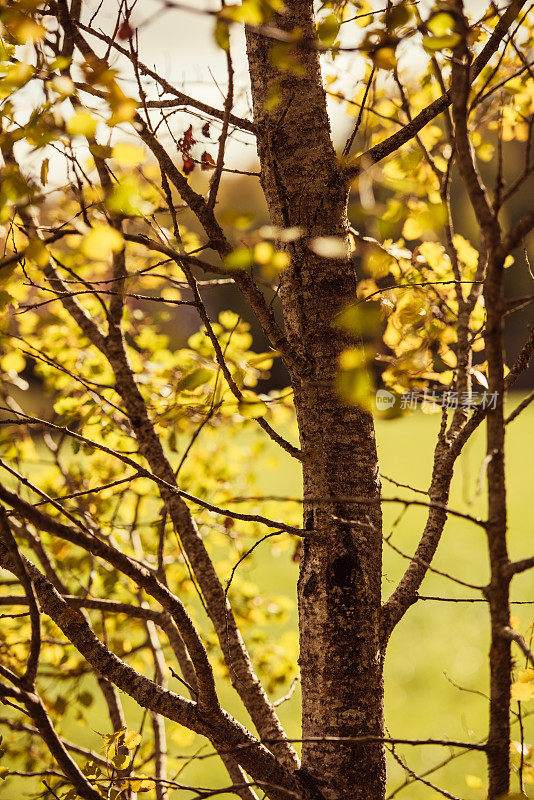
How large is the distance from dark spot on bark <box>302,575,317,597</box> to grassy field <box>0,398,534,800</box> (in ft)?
1.09

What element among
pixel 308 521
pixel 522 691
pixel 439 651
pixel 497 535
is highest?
pixel 439 651

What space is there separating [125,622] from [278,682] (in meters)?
0.81

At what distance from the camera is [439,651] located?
255 inches

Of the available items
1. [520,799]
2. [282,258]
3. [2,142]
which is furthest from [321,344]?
[520,799]

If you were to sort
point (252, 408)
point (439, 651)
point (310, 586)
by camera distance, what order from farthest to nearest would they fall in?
point (439, 651), point (310, 586), point (252, 408)

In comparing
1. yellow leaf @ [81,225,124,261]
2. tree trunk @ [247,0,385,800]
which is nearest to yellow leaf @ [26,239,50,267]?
yellow leaf @ [81,225,124,261]

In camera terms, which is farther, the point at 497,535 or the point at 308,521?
the point at 308,521

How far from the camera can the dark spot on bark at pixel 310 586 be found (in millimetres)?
1503

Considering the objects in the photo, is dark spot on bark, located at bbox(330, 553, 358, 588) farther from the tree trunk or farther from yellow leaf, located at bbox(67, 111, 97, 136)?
yellow leaf, located at bbox(67, 111, 97, 136)

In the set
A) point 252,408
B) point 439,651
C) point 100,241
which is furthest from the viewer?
point 439,651

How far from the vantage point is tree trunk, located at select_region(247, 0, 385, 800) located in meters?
1.44

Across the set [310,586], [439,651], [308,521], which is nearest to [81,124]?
[308,521]

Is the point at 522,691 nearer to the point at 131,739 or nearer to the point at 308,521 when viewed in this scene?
the point at 308,521

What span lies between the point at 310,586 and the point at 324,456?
33cm
